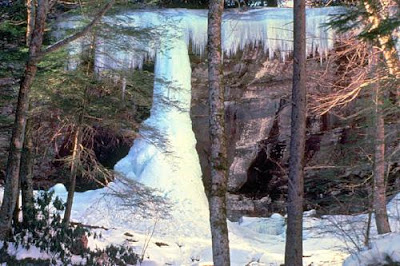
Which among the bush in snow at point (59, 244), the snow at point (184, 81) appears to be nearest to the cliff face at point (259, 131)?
the snow at point (184, 81)

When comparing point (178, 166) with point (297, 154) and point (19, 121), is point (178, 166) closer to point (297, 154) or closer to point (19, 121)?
point (297, 154)

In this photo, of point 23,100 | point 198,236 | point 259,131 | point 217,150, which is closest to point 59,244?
point 23,100

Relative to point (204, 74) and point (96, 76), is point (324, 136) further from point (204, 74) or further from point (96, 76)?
point (96, 76)

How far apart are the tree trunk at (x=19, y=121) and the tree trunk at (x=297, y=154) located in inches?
166

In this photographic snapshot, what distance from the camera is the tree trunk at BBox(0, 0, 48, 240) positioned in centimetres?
743

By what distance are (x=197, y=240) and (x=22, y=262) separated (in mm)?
5950

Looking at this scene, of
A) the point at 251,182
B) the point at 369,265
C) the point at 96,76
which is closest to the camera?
the point at 369,265

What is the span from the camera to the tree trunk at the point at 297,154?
319 inches

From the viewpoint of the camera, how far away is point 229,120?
57.9ft

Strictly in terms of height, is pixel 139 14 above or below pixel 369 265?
above

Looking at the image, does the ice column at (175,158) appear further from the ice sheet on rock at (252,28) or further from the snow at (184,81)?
the ice sheet on rock at (252,28)

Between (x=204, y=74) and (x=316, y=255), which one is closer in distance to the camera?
(x=316, y=255)

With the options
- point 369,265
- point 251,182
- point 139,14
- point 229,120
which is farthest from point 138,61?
point 369,265

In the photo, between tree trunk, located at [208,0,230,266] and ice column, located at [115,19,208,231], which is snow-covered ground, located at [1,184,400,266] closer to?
ice column, located at [115,19,208,231]
